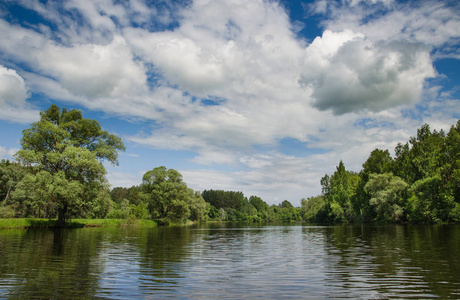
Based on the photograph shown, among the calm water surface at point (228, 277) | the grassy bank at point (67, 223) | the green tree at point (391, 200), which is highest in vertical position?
the green tree at point (391, 200)

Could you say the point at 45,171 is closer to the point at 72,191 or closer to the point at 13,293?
the point at 72,191

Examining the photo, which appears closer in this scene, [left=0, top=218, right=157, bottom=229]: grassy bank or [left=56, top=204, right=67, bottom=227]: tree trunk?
[left=0, top=218, right=157, bottom=229]: grassy bank

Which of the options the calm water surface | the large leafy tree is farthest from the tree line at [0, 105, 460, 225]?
the calm water surface

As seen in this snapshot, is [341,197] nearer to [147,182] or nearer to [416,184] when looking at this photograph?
[416,184]

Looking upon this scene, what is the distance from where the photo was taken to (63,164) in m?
55.5

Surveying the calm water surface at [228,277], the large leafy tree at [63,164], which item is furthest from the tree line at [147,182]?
the calm water surface at [228,277]

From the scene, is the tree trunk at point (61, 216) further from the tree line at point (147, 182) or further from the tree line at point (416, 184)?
the tree line at point (416, 184)

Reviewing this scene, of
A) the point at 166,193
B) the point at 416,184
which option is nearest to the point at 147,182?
the point at 166,193

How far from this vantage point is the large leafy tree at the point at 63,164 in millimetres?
50812

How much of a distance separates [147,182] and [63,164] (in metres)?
38.4

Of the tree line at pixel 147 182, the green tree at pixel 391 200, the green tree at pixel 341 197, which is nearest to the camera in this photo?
the tree line at pixel 147 182

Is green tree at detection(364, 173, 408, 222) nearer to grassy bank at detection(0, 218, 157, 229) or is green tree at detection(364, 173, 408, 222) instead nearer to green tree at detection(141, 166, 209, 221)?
green tree at detection(141, 166, 209, 221)

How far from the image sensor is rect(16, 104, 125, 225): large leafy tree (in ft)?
167

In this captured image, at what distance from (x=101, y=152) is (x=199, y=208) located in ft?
220
